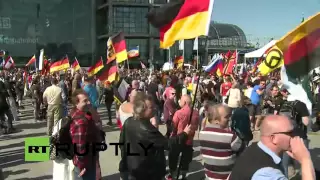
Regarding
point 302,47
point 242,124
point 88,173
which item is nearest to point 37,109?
point 242,124

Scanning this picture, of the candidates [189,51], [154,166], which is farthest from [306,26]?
[189,51]

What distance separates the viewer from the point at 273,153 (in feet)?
8.50

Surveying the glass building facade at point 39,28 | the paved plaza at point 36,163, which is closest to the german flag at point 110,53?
the paved plaza at point 36,163

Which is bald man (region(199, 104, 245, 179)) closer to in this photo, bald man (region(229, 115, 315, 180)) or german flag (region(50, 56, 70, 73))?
bald man (region(229, 115, 315, 180))

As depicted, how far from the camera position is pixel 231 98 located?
10.1 m

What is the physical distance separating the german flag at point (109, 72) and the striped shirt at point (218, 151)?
16.7ft

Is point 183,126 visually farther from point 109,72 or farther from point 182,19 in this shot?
point 109,72

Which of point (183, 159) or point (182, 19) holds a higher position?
point (182, 19)

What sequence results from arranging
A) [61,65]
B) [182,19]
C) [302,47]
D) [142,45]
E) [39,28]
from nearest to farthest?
[302,47], [182,19], [61,65], [39,28], [142,45]

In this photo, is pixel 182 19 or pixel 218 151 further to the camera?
pixel 182 19

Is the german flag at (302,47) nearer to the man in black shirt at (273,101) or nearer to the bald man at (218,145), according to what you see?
the bald man at (218,145)

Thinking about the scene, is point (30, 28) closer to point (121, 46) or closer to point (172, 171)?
point (121, 46)

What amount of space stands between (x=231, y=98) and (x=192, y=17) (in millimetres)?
5613

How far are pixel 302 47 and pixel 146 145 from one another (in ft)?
6.19
